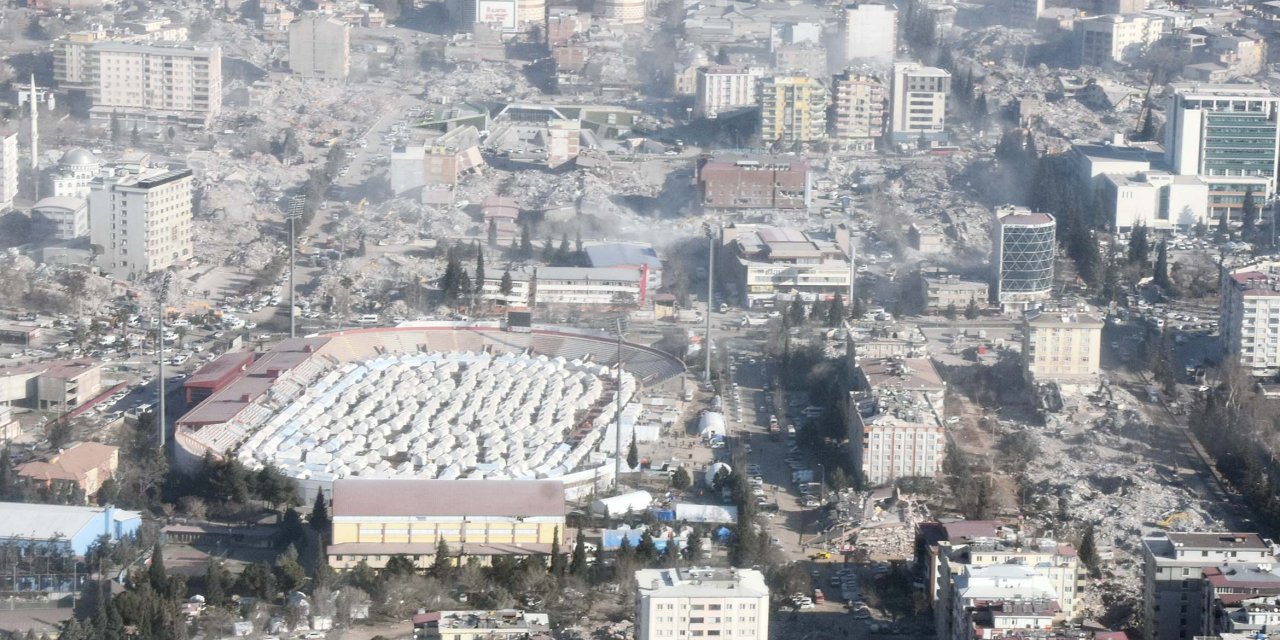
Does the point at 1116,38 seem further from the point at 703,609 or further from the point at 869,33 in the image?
the point at 703,609

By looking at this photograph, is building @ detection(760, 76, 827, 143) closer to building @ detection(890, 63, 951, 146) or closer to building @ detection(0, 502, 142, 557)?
building @ detection(890, 63, 951, 146)

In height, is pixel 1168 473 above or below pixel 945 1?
below

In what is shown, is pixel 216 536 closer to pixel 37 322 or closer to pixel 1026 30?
pixel 37 322

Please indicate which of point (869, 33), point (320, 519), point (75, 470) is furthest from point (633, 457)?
point (869, 33)

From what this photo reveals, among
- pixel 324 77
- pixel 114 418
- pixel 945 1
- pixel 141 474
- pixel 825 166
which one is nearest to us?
pixel 141 474

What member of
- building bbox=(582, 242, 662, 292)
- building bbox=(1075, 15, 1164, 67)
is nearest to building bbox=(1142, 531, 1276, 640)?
building bbox=(582, 242, 662, 292)

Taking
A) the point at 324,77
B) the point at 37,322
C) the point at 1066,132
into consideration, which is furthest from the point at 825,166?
the point at 37,322

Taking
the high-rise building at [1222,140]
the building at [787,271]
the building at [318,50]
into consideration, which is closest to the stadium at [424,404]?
the building at [787,271]
